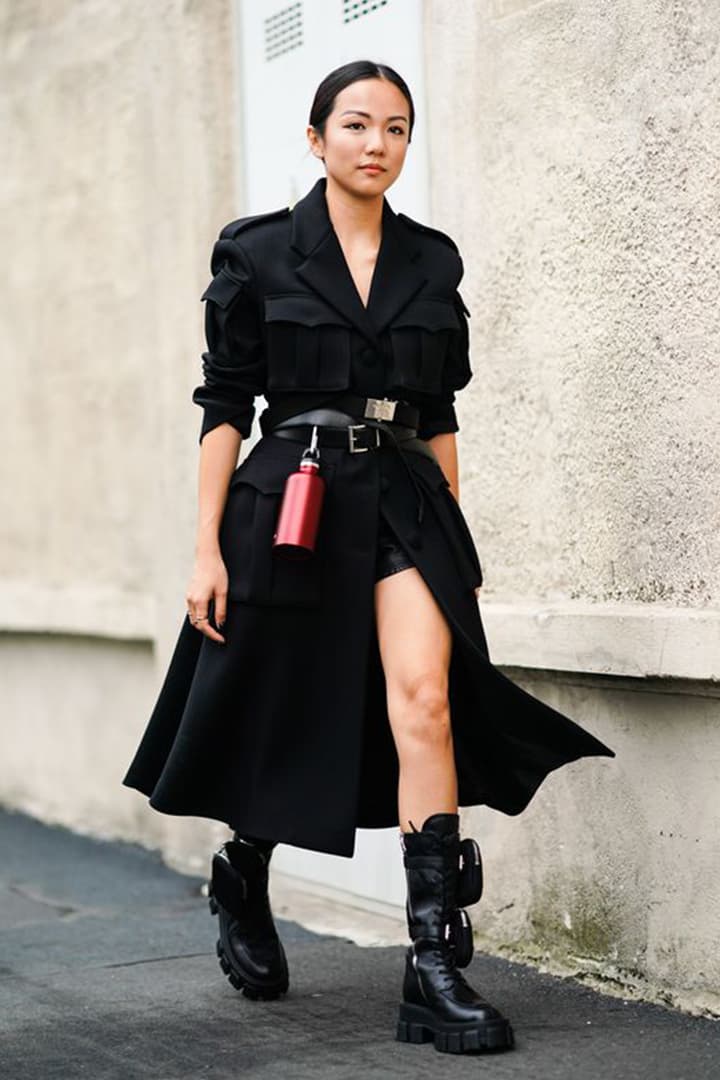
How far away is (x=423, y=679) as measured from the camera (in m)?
4.57

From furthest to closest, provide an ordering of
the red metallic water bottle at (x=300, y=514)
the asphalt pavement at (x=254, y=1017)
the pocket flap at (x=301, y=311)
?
1. the pocket flap at (x=301, y=311)
2. the red metallic water bottle at (x=300, y=514)
3. the asphalt pavement at (x=254, y=1017)

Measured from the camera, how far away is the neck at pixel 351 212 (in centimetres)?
478

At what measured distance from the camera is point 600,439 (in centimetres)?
528

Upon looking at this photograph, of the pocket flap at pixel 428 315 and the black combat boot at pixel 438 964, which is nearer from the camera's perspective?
the black combat boot at pixel 438 964

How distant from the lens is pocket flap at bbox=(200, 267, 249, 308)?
4.73 metres

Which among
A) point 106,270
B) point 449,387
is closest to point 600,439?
point 449,387

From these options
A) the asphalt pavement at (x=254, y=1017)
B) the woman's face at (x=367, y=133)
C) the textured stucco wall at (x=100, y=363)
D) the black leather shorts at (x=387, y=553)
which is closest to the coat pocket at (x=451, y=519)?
the black leather shorts at (x=387, y=553)

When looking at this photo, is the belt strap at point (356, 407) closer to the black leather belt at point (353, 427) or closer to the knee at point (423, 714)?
the black leather belt at point (353, 427)

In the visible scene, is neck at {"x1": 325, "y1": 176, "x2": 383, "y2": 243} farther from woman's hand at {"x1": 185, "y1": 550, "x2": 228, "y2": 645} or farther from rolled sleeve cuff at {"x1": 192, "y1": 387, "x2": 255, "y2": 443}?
woman's hand at {"x1": 185, "y1": 550, "x2": 228, "y2": 645}

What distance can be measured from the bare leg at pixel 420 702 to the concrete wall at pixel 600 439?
604 millimetres

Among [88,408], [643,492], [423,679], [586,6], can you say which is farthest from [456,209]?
[88,408]

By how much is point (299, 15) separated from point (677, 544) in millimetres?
2535

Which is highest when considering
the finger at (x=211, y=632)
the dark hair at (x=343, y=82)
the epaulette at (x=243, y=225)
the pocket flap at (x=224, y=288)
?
the dark hair at (x=343, y=82)

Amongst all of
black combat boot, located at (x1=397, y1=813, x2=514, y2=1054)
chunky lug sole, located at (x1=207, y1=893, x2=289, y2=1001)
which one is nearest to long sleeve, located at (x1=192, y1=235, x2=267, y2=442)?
black combat boot, located at (x1=397, y1=813, x2=514, y2=1054)
